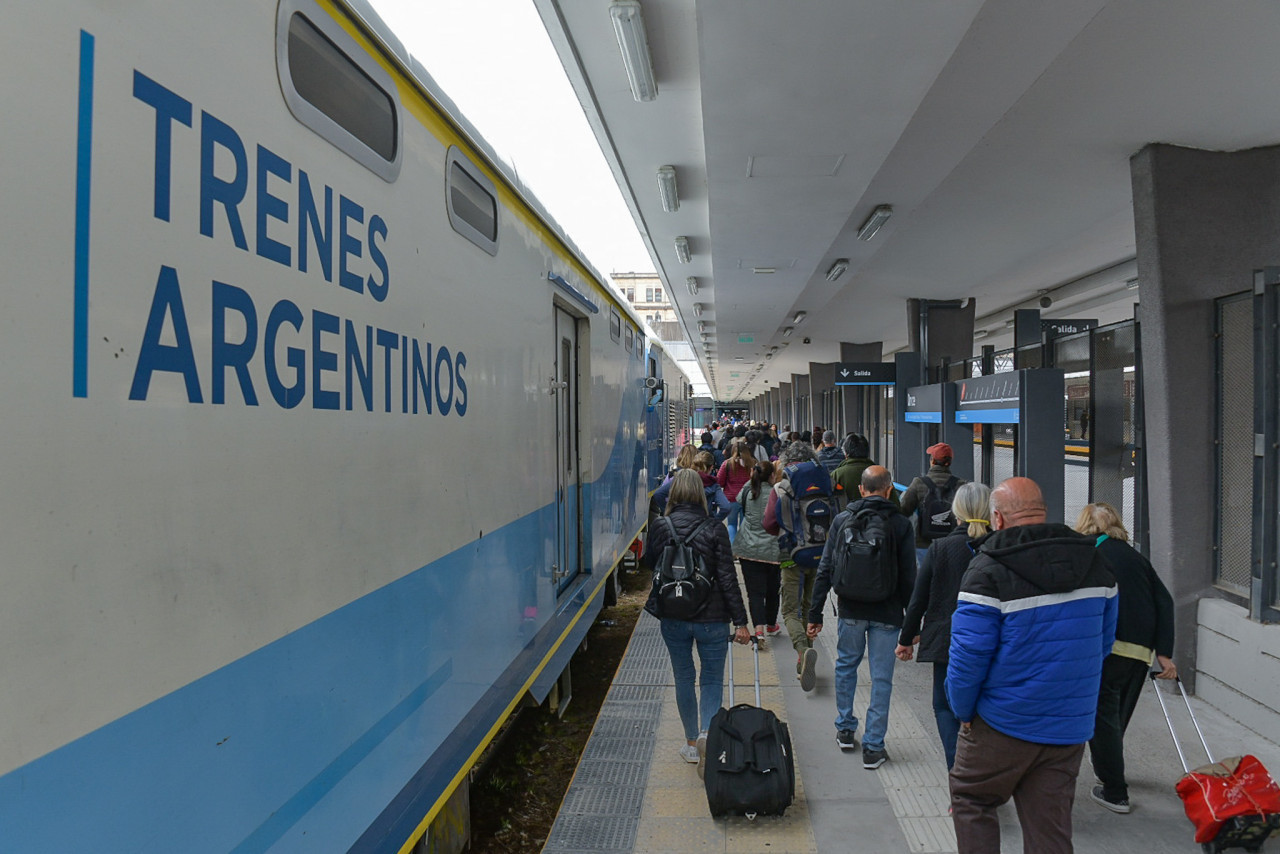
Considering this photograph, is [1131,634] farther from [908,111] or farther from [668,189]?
[668,189]

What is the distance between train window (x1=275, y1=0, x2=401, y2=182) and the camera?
1933 mm

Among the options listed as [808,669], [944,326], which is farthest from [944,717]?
[944,326]

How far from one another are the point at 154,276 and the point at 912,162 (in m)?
6.76

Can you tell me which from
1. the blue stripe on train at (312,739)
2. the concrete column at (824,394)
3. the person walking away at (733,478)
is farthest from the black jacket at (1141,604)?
the concrete column at (824,394)

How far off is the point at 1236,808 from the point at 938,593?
1.49 m

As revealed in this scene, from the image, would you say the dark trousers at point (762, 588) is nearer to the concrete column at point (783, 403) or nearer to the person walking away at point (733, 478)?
the person walking away at point (733, 478)

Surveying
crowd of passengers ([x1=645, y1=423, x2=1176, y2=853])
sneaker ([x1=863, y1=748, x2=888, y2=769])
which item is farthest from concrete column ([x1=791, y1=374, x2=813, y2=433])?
sneaker ([x1=863, y1=748, x2=888, y2=769])

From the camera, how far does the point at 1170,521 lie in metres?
6.02

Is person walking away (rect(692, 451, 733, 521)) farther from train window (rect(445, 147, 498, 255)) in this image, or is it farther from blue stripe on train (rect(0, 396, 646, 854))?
train window (rect(445, 147, 498, 255))

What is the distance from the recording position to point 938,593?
12.9 feet

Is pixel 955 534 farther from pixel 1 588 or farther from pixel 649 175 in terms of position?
pixel 649 175

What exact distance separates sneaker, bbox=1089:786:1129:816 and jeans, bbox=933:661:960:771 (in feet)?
2.61

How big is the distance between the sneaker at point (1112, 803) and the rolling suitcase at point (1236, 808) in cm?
36

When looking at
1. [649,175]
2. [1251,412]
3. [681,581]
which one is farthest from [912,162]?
[681,581]
